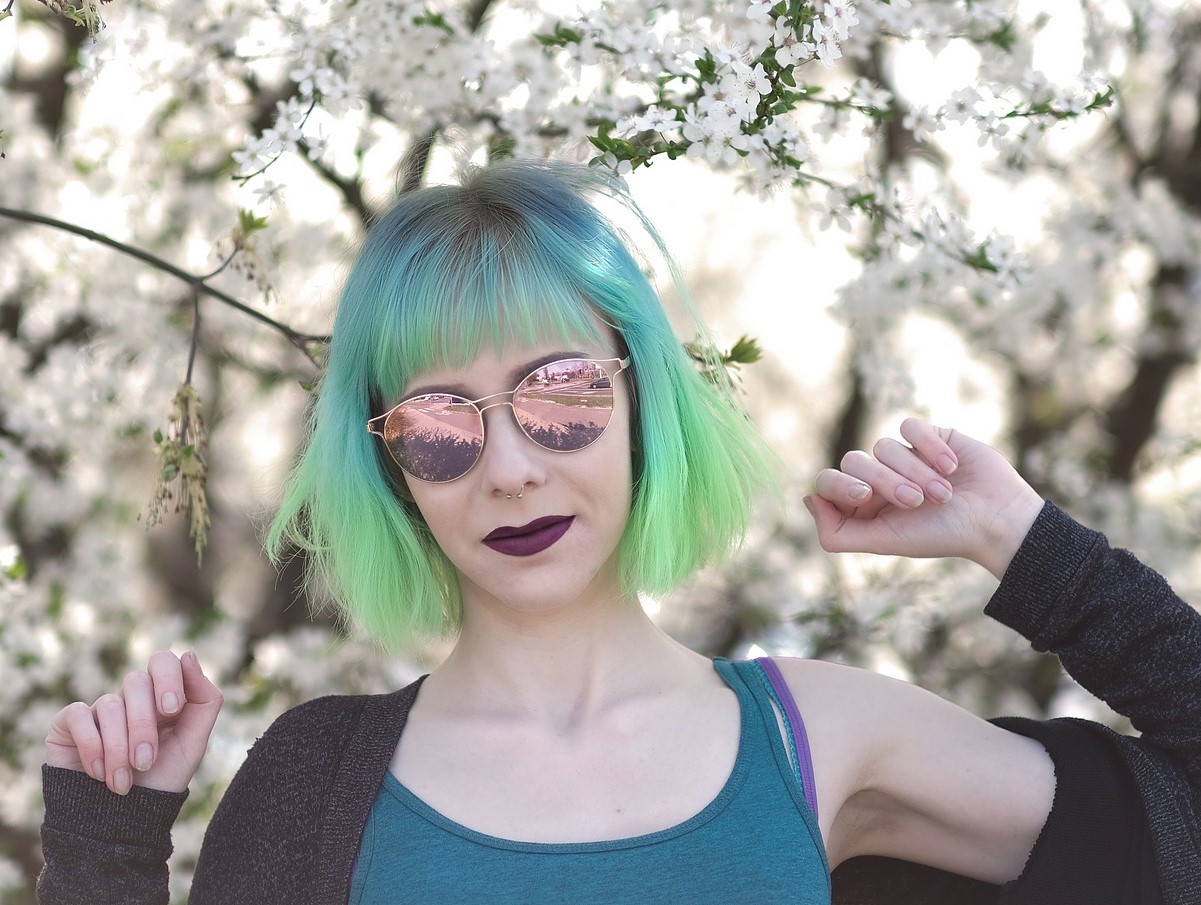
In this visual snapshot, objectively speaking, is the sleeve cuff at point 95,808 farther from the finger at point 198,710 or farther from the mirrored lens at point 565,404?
the mirrored lens at point 565,404

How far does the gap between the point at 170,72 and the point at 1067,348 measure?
3.36 metres

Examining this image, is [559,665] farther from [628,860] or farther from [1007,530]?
[1007,530]

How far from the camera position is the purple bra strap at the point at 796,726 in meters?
1.69

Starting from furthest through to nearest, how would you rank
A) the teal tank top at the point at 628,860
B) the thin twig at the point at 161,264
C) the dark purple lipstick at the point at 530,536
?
the thin twig at the point at 161,264
the dark purple lipstick at the point at 530,536
the teal tank top at the point at 628,860

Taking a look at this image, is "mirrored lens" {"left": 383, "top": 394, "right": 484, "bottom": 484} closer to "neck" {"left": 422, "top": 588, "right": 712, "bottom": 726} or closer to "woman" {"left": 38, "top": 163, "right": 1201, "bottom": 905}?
"woman" {"left": 38, "top": 163, "right": 1201, "bottom": 905}

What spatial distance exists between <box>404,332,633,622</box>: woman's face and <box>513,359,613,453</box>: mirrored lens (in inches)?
0.6

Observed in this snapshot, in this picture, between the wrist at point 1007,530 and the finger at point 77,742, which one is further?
the wrist at point 1007,530

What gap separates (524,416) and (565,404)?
56 millimetres

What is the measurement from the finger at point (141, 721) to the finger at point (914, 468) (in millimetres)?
998

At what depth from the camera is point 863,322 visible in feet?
11.1

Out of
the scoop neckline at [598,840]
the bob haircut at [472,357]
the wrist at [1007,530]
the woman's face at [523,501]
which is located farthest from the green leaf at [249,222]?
the wrist at [1007,530]

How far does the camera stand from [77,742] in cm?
159

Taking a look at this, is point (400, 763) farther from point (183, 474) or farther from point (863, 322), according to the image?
point (863, 322)

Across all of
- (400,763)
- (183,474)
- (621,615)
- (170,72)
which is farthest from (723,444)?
(170,72)
